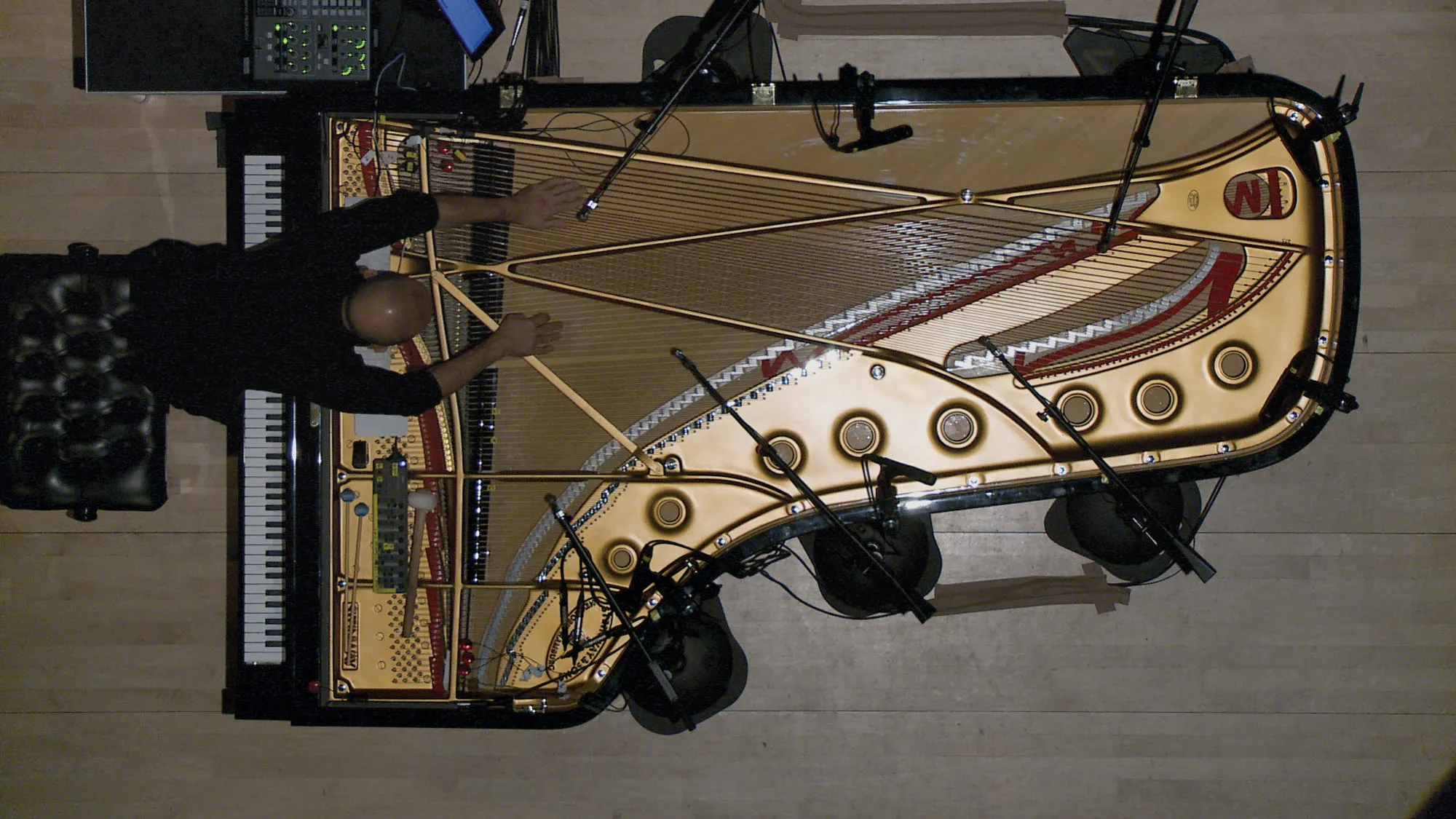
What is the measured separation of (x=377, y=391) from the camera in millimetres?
2467

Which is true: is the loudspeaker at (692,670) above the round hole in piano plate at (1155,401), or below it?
below

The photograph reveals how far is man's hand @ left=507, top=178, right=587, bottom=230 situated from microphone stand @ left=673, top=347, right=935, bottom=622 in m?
0.56

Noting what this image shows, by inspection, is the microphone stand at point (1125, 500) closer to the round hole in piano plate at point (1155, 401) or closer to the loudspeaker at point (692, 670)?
the round hole in piano plate at point (1155, 401)

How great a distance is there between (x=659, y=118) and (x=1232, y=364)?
1.93 meters

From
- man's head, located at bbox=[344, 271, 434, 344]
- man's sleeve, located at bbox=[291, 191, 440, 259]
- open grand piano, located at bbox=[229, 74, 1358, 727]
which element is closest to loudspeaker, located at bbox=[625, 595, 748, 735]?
open grand piano, located at bbox=[229, 74, 1358, 727]

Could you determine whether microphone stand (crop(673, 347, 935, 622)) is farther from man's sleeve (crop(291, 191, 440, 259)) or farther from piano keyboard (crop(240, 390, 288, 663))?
piano keyboard (crop(240, 390, 288, 663))

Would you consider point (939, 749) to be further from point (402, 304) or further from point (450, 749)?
point (402, 304)

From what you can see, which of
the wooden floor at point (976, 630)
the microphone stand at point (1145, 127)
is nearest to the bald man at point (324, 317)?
the wooden floor at point (976, 630)

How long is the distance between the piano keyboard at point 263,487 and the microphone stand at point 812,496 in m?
1.30

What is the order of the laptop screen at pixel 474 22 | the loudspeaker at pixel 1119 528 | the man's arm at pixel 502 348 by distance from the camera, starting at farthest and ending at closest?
the loudspeaker at pixel 1119 528 → the laptop screen at pixel 474 22 → the man's arm at pixel 502 348

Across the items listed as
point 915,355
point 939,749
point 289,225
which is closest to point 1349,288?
point 915,355

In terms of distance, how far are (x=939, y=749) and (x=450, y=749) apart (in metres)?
1.94

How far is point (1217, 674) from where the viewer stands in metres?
3.34

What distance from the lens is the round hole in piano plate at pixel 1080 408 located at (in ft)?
8.91
